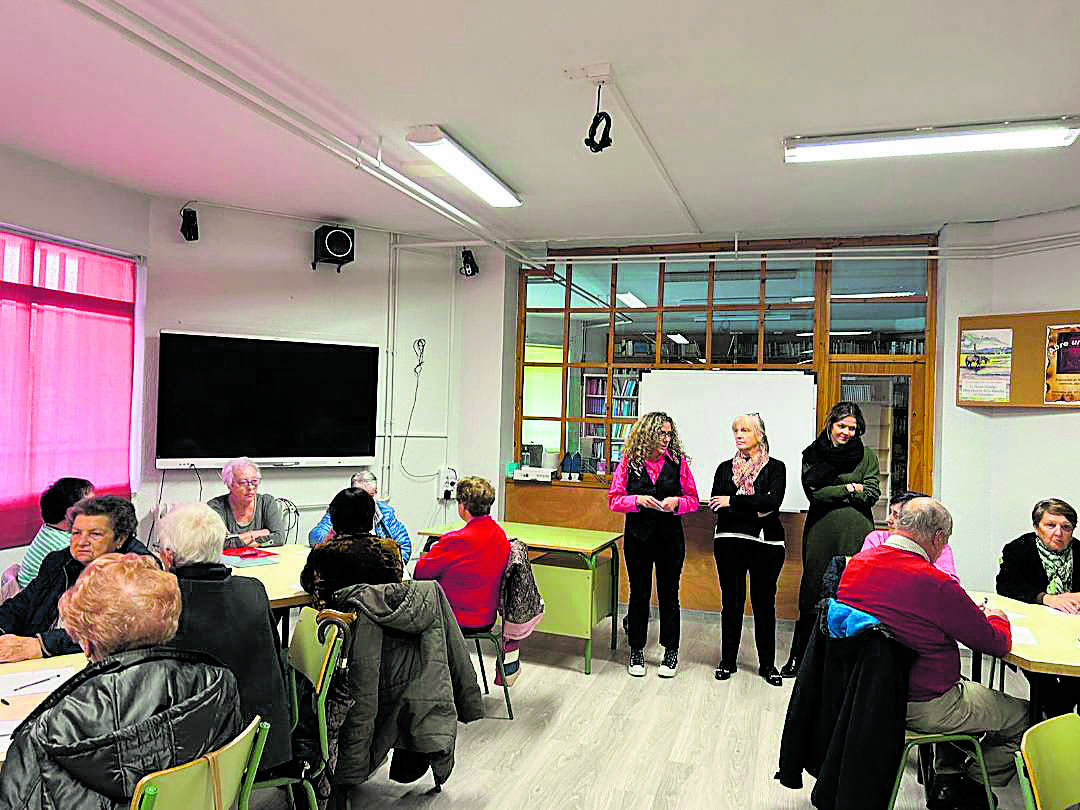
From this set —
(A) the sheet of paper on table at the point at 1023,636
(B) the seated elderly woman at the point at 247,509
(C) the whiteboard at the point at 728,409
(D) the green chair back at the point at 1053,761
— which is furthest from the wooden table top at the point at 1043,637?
(B) the seated elderly woman at the point at 247,509

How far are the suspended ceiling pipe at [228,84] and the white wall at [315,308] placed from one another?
1636 mm

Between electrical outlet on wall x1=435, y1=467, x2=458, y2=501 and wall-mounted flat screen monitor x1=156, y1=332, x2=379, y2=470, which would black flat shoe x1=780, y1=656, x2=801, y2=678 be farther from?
wall-mounted flat screen monitor x1=156, y1=332, x2=379, y2=470

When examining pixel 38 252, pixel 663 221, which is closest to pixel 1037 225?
pixel 663 221

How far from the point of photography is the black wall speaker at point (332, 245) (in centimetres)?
567

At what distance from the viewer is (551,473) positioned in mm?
6445

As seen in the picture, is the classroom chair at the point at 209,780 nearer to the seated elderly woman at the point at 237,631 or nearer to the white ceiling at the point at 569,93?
the seated elderly woman at the point at 237,631

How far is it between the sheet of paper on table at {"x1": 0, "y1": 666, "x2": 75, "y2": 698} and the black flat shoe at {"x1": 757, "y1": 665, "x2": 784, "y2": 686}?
11.9 feet

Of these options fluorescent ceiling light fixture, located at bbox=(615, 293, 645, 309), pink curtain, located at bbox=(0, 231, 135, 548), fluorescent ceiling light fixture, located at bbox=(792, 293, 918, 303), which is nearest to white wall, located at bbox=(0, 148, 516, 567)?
pink curtain, located at bbox=(0, 231, 135, 548)

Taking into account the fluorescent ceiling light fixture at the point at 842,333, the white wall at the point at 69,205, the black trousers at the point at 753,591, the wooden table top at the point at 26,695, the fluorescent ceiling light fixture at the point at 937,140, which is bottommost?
the black trousers at the point at 753,591

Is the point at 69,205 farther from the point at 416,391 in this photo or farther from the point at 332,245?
the point at 416,391

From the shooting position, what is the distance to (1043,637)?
297cm

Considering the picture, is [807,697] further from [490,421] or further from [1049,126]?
[490,421]

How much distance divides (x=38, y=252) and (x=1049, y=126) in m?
5.04

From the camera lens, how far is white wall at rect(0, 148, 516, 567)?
4805 millimetres
